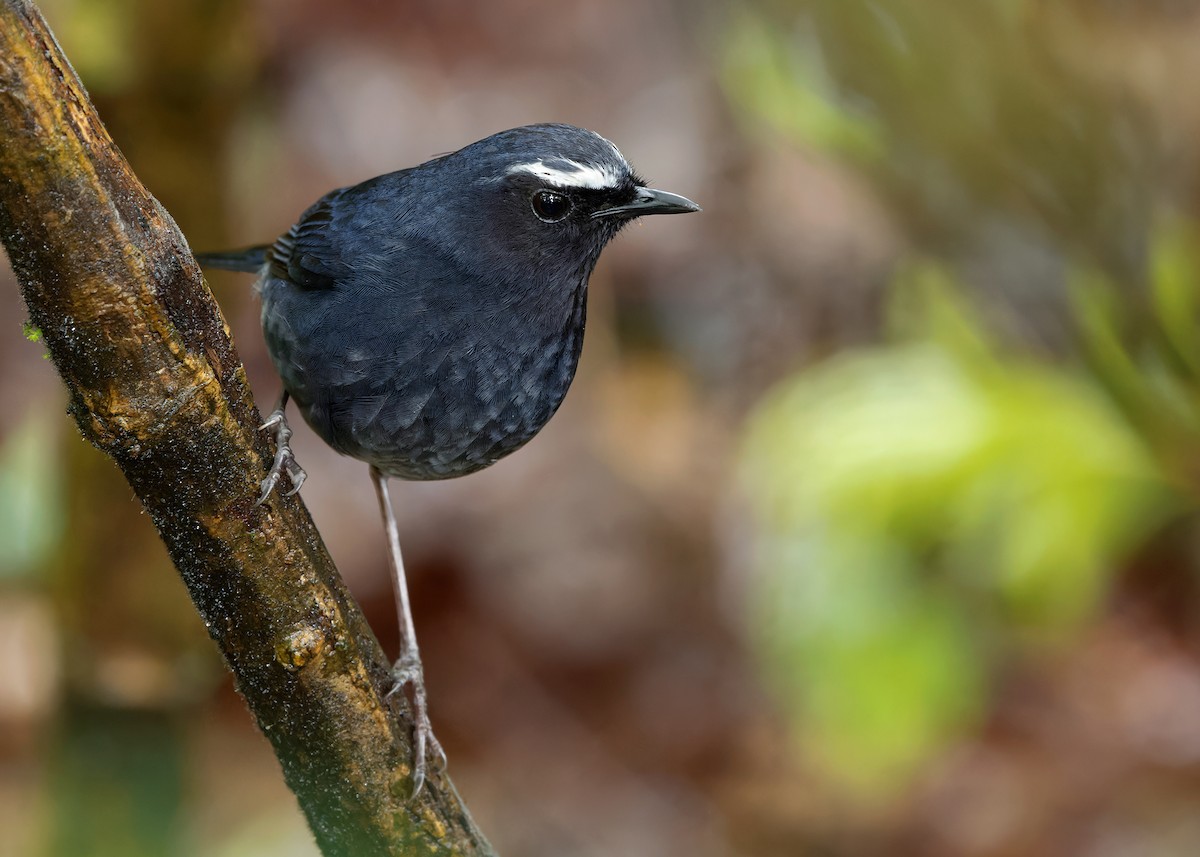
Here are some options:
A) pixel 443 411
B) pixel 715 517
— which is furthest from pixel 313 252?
pixel 715 517

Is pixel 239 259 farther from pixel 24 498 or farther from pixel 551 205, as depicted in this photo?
pixel 24 498

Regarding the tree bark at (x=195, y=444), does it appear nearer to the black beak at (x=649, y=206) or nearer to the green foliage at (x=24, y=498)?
the black beak at (x=649, y=206)

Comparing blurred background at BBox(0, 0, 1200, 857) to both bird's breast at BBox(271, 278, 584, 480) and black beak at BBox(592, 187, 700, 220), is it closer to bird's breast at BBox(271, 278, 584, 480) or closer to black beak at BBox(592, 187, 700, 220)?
black beak at BBox(592, 187, 700, 220)

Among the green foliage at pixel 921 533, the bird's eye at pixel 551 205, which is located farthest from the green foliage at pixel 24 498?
the bird's eye at pixel 551 205

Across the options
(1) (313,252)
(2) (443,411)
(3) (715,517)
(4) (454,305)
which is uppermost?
(3) (715,517)

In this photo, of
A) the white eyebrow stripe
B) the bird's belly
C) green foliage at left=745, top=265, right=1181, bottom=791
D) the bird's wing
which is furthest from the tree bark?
green foliage at left=745, top=265, right=1181, bottom=791

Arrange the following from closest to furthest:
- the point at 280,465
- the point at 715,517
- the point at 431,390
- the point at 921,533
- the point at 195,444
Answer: the point at 195,444 < the point at 280,465 < the point at 431,390 < the point at 921,533 < the point at 715,517

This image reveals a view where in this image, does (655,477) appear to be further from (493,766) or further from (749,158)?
(749,158)
